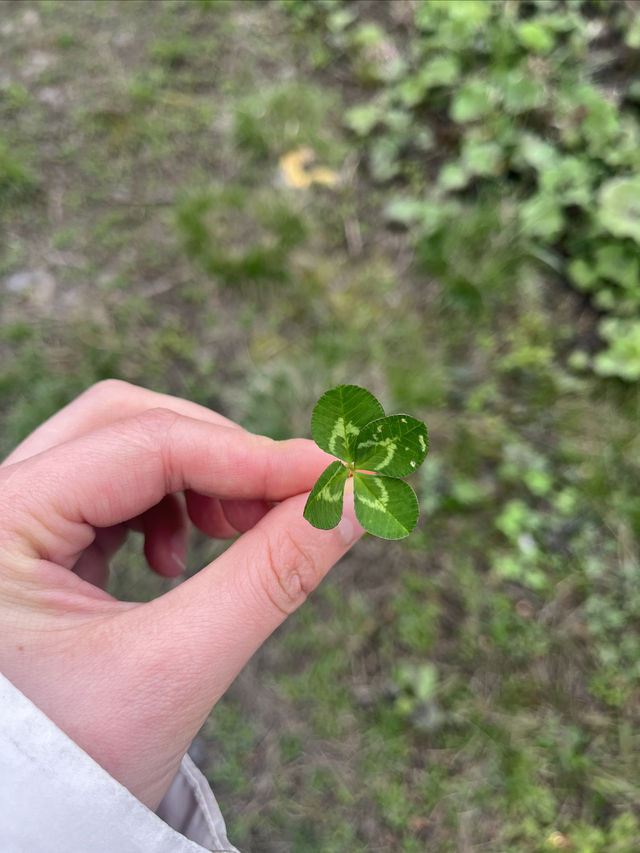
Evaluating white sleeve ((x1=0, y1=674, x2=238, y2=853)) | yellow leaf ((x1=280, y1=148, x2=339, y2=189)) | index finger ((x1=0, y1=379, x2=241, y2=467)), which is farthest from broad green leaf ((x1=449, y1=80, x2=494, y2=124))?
white sleeve ((x1=0, y1=674, x2=238, y2=853))

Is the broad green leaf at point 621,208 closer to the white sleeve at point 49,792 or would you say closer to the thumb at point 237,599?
the thumb at point 237,599

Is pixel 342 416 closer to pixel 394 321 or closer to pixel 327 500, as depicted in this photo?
pixel 327 500

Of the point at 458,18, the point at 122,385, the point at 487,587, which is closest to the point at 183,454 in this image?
the point at 122,385

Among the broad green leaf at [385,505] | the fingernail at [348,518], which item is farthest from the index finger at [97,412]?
the broad green leaf at [385,505]

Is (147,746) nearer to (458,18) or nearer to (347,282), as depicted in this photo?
(347,282)

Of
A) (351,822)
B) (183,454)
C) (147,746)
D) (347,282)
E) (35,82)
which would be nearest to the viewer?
(147,746)

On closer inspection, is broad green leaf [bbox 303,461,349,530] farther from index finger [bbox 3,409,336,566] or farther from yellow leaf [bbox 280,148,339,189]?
yellow leaf [bbox 280,148,339,189]

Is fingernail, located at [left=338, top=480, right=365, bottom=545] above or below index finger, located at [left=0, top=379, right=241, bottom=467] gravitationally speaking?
below
